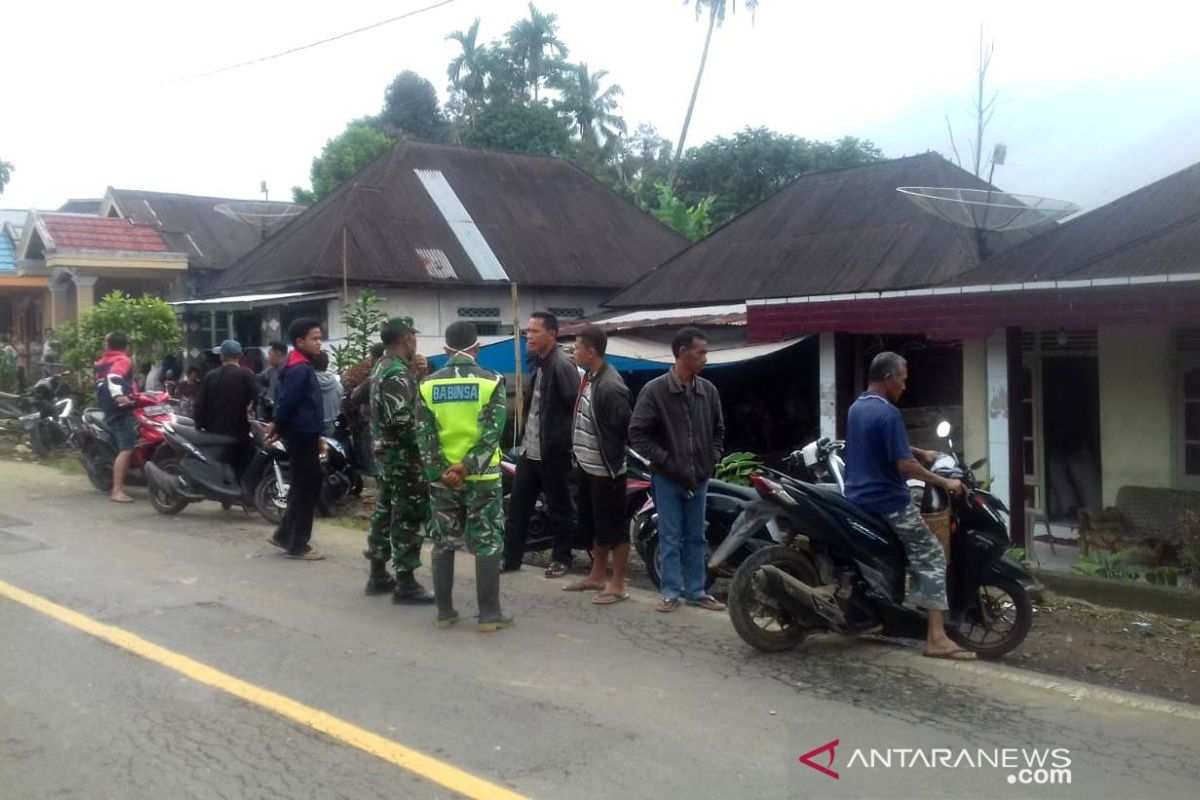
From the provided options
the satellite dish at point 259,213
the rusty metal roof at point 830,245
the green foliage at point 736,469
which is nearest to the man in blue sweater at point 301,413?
the green foliage at point 736,469

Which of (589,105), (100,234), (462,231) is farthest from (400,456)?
(589,105)

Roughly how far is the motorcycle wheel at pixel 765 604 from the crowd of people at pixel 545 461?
1.66ft

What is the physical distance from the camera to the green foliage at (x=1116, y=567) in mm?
8523

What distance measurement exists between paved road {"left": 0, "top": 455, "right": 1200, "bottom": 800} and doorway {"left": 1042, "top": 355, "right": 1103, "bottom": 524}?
6231 mm

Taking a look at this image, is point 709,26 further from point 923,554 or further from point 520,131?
point 923,554

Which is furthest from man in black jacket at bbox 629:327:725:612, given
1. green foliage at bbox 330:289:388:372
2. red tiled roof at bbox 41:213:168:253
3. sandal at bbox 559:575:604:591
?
red tiled roof at bbox 41:213:168:253

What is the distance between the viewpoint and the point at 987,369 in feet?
34.8

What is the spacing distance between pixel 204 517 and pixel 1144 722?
8.55 m

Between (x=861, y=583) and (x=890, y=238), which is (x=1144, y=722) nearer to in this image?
(x=861, y=583)

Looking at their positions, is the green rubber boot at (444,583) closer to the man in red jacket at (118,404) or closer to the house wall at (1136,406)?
the man in red jacket at (118,404)

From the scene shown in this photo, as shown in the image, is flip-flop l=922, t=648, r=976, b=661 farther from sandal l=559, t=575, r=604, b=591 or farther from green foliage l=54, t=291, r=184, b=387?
green foliage l=54, t=291, r=184, b=387

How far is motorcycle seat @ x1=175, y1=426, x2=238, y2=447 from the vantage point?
A: 34.8 feet

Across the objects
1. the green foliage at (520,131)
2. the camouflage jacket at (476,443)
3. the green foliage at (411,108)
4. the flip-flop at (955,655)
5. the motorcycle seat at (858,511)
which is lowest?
the flip-flop at (955,655)

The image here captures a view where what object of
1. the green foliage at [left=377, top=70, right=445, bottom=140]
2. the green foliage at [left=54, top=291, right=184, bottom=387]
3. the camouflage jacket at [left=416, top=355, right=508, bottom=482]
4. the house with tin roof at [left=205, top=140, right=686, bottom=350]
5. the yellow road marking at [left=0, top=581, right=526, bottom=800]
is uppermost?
the green foliage at [left=377, top=70, right=445, bottom=140]
